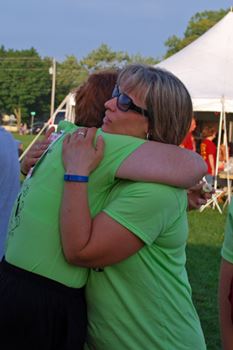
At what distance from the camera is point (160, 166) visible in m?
1.68

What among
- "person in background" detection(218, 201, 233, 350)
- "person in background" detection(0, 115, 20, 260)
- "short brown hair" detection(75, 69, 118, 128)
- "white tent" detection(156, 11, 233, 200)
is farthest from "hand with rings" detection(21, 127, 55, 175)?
"white tent" detection(156, 11, 233, 200)

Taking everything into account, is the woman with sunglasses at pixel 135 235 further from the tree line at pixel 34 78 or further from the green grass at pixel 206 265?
the tree line at pixel 34 78

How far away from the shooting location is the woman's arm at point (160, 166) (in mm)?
1662

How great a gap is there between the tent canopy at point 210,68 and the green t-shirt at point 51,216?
9.95 m

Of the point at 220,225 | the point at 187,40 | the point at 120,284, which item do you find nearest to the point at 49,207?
the point at 120,284

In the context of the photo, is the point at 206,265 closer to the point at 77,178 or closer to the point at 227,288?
the point at 227,288

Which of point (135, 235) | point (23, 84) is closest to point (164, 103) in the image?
point (135, 235)

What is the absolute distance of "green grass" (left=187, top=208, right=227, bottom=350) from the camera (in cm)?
488

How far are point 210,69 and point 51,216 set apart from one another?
1146 centimetres

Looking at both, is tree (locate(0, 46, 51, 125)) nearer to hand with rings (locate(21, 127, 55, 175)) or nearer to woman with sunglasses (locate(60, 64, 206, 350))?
hand with rings (locate(21, 127, 55, 175))

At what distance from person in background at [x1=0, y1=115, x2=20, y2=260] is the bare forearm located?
1.72 metres

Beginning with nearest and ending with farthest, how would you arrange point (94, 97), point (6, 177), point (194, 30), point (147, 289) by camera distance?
point (147, 289)
point (94, 97)
point (6, 177)
point (194, 30)

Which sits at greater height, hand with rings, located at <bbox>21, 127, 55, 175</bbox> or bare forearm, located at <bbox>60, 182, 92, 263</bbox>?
hand with rings, located at <bbox>21, 127, 55, 175</bbox>

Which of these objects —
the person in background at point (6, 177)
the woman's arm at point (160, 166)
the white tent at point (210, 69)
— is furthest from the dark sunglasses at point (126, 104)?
the white tent at point (210, 69)
